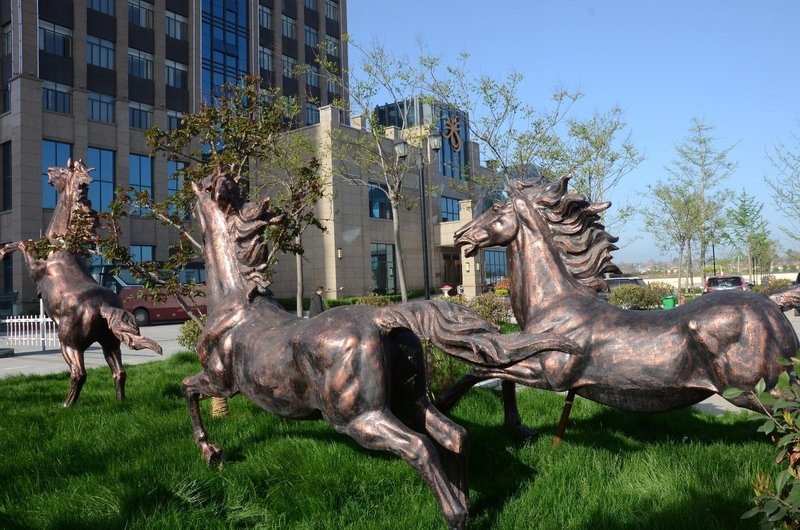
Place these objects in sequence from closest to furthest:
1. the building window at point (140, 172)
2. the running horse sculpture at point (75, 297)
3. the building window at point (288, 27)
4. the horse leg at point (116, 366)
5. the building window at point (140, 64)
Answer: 1. the running horse sculpture at point (75, 297)
2. the horse leg at point (116, 366)
3. the building window at point (140, 172)
4. the building window at point (140, 64)
5. the building window at point (288, 27)

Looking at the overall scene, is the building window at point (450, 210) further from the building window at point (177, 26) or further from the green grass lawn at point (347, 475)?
the green grass lawn at point (347, 475)

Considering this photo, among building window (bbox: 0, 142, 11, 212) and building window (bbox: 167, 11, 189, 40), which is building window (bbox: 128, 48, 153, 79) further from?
building window (bbox: 0, 142, 11, 212)

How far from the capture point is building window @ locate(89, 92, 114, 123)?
2980cm

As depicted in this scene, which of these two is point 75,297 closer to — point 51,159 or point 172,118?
point 51,159

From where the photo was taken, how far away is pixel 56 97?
93.5ft

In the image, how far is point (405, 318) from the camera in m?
3.20

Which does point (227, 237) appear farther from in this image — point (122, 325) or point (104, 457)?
point (122, 325)

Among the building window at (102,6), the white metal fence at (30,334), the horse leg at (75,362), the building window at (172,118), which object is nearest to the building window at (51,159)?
the building window at (172,118)

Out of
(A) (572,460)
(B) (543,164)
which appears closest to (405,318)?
(A) (572,460)

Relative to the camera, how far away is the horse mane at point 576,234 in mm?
4535

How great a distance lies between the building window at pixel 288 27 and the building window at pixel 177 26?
26.2 feet

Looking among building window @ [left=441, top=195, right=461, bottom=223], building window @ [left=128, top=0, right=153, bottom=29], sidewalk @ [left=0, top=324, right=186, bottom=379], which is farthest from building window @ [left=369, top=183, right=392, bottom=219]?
sidewalk @ [left=0, top=324, right=186, bottom=379]

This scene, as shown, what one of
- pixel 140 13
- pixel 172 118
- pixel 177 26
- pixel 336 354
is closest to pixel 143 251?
pixel 172 118

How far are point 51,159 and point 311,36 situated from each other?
22.0 m
